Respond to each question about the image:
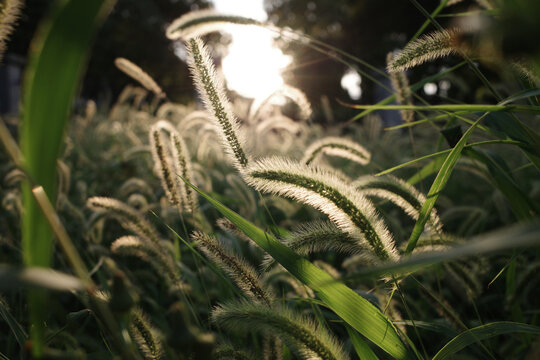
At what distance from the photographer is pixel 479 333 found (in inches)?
41.7

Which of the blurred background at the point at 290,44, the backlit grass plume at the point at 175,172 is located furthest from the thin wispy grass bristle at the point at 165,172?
the blurred background at the point at 290,44

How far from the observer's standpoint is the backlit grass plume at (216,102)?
3.78ft

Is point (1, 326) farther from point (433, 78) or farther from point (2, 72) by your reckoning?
point (2, 72)

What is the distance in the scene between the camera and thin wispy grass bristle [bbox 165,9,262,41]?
1.14m

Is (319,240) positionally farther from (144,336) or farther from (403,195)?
(144,336)

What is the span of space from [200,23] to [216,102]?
278mm

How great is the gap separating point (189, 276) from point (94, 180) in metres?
3.08

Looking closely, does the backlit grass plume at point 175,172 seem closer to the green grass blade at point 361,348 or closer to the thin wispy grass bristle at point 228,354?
the thin wispy grass bristle at point 228,354

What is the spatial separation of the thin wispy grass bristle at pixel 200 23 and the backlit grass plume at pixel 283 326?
872mm

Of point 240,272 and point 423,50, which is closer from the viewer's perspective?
point 240,272

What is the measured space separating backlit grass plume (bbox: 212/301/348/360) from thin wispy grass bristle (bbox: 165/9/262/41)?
34.3 inches

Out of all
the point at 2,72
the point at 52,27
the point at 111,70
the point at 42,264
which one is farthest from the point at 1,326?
the point at 111,70

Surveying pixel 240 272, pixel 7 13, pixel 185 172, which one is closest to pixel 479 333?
pixel 240 272

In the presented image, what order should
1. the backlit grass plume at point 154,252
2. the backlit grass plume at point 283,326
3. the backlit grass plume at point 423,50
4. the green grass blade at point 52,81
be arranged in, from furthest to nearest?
the backlit grass plume at point 154,252
the backlit grass plume at point 423,50
the backlit grass plume at point 283,326
the green grass blade at point 52,81
